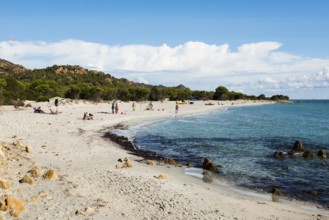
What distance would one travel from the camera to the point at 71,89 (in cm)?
10425

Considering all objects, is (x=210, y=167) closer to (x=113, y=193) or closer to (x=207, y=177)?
(x=207, y=177)

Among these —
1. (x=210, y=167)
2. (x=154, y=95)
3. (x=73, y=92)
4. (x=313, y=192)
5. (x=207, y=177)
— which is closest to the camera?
(x=313, y=192)

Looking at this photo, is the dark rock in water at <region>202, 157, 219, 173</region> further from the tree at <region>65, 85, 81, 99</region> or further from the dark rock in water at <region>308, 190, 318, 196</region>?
the tree at <region>65, 85, 81, 99</region>

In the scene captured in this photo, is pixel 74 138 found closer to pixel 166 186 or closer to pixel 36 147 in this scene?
pixel 36 147

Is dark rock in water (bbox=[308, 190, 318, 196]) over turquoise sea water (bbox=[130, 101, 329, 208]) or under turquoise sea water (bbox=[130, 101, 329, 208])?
under

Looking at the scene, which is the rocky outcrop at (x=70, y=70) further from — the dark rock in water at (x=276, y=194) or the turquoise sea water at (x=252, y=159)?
the dark rock in water at (x=276, y=194)

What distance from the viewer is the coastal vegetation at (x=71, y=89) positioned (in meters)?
71.4

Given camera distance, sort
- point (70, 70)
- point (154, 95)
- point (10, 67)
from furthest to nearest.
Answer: point (70, 70), point (10, 67), point (154, 95)

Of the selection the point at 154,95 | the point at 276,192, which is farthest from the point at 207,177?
the point at 154,95

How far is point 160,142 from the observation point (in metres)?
34.6

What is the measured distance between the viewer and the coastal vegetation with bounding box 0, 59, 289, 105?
7138 centimetres

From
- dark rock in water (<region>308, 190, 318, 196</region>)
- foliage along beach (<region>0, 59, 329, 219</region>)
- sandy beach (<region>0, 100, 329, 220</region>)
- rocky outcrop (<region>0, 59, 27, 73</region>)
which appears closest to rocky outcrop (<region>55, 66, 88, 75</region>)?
rocky outcrop (<region>0, 59, 27, 73</region>)

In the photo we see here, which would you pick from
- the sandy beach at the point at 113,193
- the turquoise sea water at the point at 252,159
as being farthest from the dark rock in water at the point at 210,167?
the sandy beach at the point at 113,193

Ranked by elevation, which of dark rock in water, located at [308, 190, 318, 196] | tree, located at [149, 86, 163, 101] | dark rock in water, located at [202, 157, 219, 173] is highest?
tree, located at [149, 86, 163, 101]
